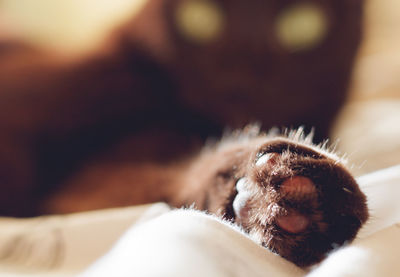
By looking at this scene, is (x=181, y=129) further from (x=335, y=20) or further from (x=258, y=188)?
(x=258, y=188)

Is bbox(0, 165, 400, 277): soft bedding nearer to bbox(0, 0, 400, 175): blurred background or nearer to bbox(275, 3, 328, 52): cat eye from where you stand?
bbox(0, 0, 400, 175): blurred background

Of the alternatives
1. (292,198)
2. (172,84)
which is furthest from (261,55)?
(292,198)

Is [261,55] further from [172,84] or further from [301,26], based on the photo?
[172,84]

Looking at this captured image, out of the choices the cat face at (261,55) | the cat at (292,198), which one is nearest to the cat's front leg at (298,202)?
the cat at (292,198)

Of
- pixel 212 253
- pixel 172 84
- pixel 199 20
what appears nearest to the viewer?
pixel 212 253

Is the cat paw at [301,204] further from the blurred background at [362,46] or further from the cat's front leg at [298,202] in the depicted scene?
the blurred background at [362,46]

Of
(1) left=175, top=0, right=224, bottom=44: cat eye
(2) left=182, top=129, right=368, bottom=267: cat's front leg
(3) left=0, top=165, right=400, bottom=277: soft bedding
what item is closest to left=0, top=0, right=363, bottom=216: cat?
(1) left=175, top=0, right=224, bottom=44: cat eye

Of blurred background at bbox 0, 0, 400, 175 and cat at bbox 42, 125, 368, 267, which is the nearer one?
cat at bbox 42, 125, 368, 267

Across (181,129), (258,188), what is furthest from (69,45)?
(258,188)
